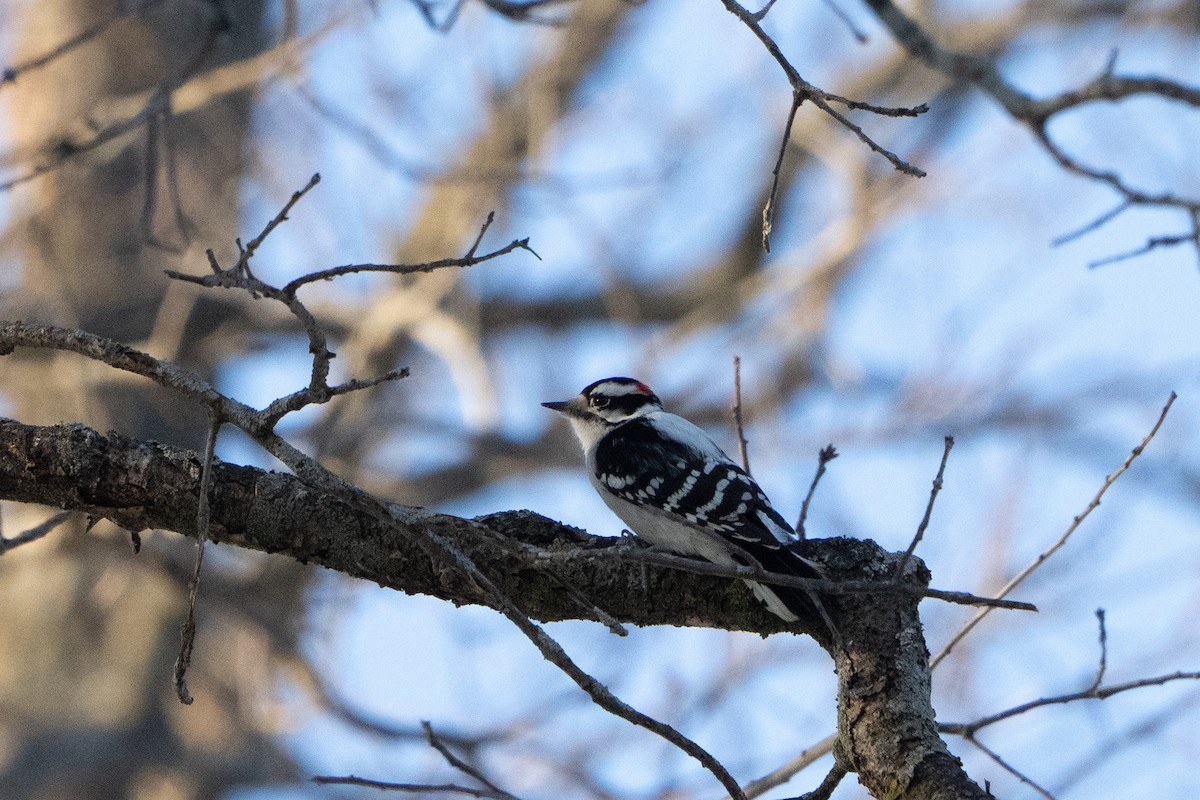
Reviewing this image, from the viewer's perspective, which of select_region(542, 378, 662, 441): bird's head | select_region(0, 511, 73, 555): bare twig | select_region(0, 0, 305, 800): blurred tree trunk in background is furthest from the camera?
select_region(0, 0, 305, 800): blurred tree trunk in background

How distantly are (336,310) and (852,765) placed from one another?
22.2ft

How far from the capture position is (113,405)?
8148 millimetres

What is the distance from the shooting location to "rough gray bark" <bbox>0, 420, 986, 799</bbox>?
8.87 ft

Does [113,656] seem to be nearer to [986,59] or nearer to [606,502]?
[606,502]

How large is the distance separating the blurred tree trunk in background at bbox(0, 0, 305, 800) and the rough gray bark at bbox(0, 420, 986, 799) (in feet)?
14.4

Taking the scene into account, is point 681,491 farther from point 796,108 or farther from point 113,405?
point 113,405

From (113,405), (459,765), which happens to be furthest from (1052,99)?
(113,405)

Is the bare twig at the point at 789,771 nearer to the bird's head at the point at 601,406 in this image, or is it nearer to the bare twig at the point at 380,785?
the bare twig at the point at 380,785

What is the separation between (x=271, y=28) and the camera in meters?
8.60

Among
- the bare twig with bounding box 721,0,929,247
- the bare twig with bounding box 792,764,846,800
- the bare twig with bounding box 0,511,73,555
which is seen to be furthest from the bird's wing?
the bare twig with bounding box 0,511,73,555

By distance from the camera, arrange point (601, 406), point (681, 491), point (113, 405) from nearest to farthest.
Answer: point (681, 491) < point (601, 406) < point (113, 405)

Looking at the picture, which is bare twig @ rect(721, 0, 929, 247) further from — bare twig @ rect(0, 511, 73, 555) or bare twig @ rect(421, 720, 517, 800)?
bare twig @ rect(0, 511, 73, 555)

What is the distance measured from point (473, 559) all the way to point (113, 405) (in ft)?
19.7

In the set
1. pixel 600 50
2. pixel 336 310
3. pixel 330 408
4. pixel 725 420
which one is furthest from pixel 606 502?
pixel 600 50
